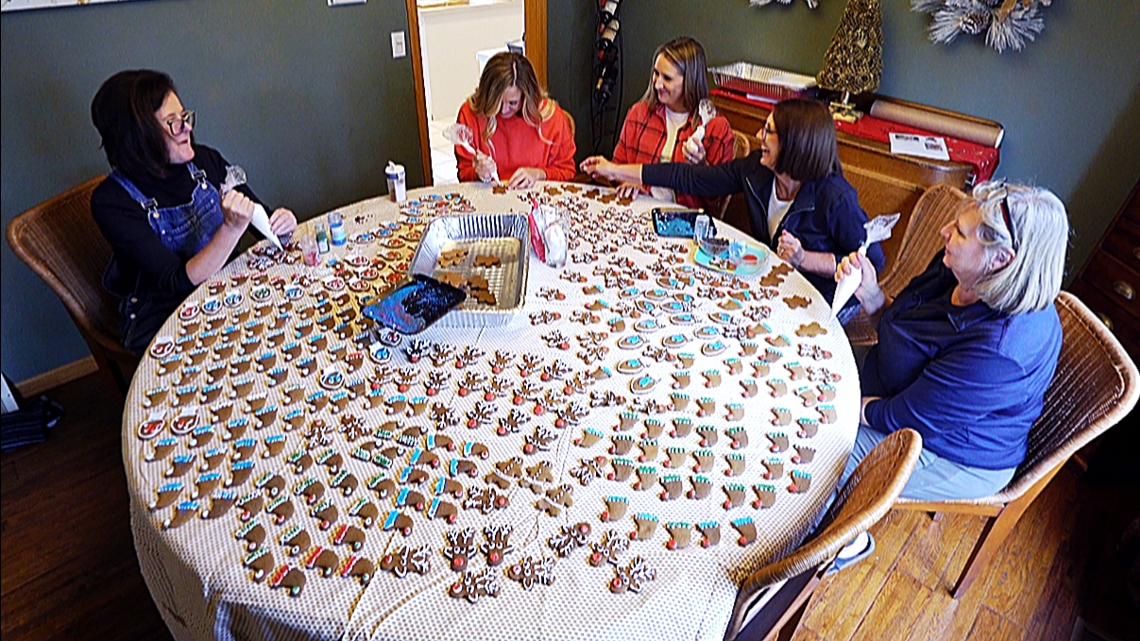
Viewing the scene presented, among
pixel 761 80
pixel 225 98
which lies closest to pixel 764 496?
pixel 761 80

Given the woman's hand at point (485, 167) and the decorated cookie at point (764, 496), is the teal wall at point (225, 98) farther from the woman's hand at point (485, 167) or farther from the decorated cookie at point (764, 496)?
the decorated cookie at point (764, 496)

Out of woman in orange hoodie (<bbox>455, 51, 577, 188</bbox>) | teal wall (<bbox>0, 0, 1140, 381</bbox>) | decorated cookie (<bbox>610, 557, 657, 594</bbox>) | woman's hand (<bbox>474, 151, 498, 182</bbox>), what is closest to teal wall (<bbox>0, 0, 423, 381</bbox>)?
teal wall (<bbox>0, 0, 1140, 381</bbox>)

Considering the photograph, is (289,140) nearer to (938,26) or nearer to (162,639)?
(162,639)

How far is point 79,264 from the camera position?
5.99 feet

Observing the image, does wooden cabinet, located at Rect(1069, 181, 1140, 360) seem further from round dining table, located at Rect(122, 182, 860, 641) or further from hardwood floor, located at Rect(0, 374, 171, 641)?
hardwood floor, located at Rect(0, 374, 171, 641)

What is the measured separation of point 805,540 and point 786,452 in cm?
15

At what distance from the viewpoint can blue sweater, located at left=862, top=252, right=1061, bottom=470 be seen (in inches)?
52.2

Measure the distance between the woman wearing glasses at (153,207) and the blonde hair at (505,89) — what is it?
2.85 feet

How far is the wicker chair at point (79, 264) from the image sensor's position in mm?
1694

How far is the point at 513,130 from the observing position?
2410 mm

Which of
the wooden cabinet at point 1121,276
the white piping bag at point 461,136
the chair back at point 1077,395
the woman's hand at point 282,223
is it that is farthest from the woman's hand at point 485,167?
the wooden cabinet at point 1121,276

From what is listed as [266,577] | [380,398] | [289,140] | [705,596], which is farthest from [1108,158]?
[289,140]

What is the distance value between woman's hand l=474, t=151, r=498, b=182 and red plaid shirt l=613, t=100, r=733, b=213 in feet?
1.78

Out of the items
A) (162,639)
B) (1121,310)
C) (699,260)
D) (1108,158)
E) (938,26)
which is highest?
(938,26)
